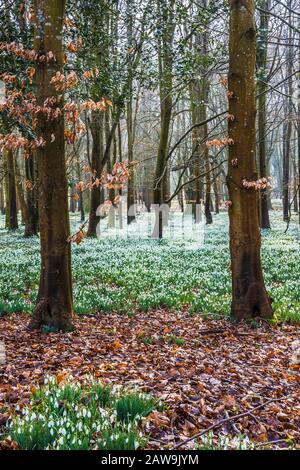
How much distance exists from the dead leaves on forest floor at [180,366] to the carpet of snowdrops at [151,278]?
A: 74cm

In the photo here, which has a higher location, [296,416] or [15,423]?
[15,423]

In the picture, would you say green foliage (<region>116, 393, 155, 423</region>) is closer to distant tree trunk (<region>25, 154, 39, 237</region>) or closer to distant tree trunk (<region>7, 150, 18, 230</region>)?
distant tree trunk (<region>25, 154, 39, 237</region>)

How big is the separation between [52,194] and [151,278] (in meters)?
5.31

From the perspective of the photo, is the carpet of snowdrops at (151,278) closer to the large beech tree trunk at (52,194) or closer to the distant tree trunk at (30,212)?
the large beech tree trunk at (52,194)

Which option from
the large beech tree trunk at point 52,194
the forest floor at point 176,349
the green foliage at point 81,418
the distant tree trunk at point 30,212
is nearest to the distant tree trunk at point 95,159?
the distant tree trunk at point 30,212

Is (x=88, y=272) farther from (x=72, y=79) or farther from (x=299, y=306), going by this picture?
(x=72, y=79)

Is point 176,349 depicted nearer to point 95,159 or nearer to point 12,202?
point 95,159

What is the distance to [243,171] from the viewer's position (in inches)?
297

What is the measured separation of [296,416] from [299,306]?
450cm

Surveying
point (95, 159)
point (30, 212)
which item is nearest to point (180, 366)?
point (95, 159)

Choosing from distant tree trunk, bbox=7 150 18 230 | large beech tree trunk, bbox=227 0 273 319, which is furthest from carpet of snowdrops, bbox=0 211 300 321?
distant tree trunk, bbox=7 150 18 230

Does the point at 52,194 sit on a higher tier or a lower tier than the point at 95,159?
lower
